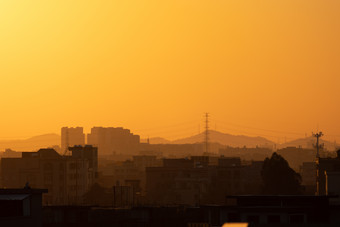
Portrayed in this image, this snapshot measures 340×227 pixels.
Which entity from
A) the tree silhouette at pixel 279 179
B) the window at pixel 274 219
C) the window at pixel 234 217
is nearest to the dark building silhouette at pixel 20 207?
the window at pixel 234 217

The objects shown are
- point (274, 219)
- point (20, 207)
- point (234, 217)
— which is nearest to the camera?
point (274, 219)

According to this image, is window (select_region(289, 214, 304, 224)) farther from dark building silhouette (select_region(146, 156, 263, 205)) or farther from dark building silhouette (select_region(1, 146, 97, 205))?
dark building silhouette (select_region(146, 156, 263, 205))

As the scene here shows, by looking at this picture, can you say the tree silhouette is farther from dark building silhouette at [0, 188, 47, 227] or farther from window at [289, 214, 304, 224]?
window at [289, 214, 304, 224]

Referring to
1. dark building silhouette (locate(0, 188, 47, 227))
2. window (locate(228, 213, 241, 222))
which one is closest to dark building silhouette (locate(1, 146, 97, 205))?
dark building silhouette (locate(0, 188, 47, 227))

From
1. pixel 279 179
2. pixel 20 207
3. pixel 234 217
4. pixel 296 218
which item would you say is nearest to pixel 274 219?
pixel 296 218

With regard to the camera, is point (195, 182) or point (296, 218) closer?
point (296, 218)

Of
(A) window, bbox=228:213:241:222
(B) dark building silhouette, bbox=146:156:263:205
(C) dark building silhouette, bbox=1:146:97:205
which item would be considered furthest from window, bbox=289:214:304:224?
(B) dark building silhouette, bbox=146:156:263:205

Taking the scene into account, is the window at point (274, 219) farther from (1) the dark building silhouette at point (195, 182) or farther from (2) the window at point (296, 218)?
(1) the dark building silhouette at point (195, 182)

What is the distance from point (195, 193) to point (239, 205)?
112 metres

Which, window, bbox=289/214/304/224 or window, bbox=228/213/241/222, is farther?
window, bbox=228/213/241/222

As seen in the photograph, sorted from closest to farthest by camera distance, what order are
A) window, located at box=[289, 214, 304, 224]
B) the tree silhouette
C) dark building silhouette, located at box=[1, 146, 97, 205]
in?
window, located at box=[289, 214, 304, 224], the tree silhouette, dark building silhouette, located at box=[1, 146, 97, 205]

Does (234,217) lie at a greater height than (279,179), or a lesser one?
lesser

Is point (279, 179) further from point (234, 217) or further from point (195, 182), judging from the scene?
point (234, 217)

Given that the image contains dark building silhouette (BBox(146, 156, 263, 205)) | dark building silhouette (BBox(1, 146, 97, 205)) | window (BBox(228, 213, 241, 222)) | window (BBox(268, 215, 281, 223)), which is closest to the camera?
window (BBox(268, 215, 281, 223))
